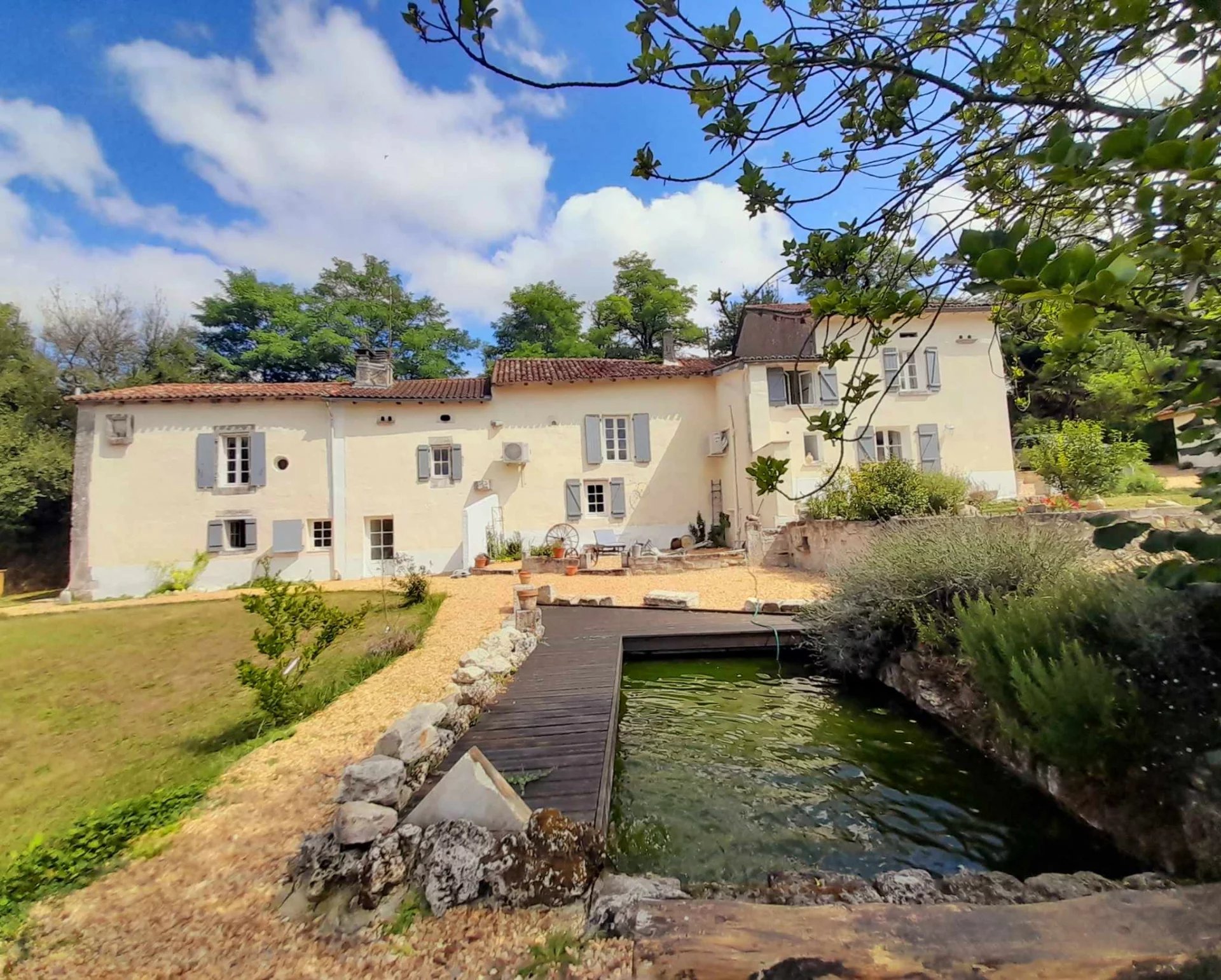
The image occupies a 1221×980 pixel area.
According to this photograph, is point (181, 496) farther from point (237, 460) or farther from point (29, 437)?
point (29, 437)

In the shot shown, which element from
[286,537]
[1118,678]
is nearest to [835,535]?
[1118,678]

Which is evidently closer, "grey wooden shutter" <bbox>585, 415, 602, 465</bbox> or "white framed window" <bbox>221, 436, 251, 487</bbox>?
"white framed window" <bbox>221, 436, 251, 487</bbox>

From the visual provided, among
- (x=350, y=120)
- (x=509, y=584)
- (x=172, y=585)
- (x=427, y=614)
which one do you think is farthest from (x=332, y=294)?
(x=350, y=120)

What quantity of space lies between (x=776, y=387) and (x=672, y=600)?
822 cm

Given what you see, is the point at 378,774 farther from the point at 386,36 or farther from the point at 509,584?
the point at 509,584

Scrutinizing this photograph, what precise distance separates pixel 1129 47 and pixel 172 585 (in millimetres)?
18339

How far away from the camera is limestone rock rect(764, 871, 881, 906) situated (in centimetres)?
232

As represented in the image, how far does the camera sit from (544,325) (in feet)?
83.8

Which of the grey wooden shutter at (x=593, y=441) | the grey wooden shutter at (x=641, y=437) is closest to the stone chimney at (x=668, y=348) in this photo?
the grey wooden shutter at (x=641, y=437)

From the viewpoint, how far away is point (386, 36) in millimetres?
3293

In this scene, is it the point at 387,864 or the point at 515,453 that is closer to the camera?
the point at 387,864

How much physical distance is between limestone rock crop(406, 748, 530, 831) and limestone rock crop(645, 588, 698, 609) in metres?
6.23

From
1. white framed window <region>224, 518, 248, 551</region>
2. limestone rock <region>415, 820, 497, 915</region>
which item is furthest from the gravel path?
white framed window <region>224, 518, 248, 551</region>

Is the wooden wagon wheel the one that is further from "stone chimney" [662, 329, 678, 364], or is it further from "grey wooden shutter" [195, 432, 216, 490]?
"grey wooden shutter" [195, 432, 216, 490]
